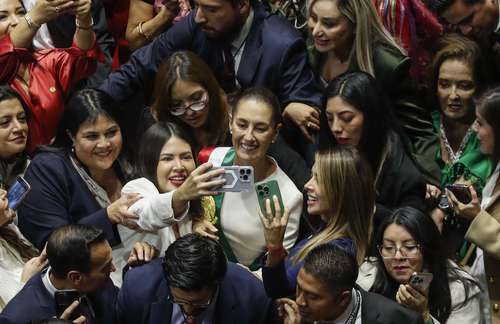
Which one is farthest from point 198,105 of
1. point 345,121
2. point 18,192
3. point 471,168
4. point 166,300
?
point 471,168

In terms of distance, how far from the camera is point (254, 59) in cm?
675

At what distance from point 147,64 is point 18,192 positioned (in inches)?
42.9

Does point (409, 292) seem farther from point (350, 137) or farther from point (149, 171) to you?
point (149, 171)

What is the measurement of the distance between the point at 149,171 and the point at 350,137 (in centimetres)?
96

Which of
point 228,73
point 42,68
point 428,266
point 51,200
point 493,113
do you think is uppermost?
point 493,113

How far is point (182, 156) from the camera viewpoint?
20.7 feet

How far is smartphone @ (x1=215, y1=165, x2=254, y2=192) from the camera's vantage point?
19.1ft

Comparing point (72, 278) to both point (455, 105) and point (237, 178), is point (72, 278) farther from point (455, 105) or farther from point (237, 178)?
point (455, 105)

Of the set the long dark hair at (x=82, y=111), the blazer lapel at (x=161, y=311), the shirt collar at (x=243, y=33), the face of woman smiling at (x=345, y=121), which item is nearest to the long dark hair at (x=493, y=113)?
the face of woman smiling at (x=345, y=121)

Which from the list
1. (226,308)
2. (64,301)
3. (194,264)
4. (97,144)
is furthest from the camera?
(97,144)

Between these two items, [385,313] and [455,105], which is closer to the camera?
[385,313]

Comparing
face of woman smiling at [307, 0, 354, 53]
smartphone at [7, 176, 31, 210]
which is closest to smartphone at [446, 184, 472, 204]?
face of woman smiling at [307, 0, 354, 53]

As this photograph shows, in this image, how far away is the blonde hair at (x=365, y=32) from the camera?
663cm

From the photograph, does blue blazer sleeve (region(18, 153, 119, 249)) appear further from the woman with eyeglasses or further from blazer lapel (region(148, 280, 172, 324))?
the woman with eyeglasses
